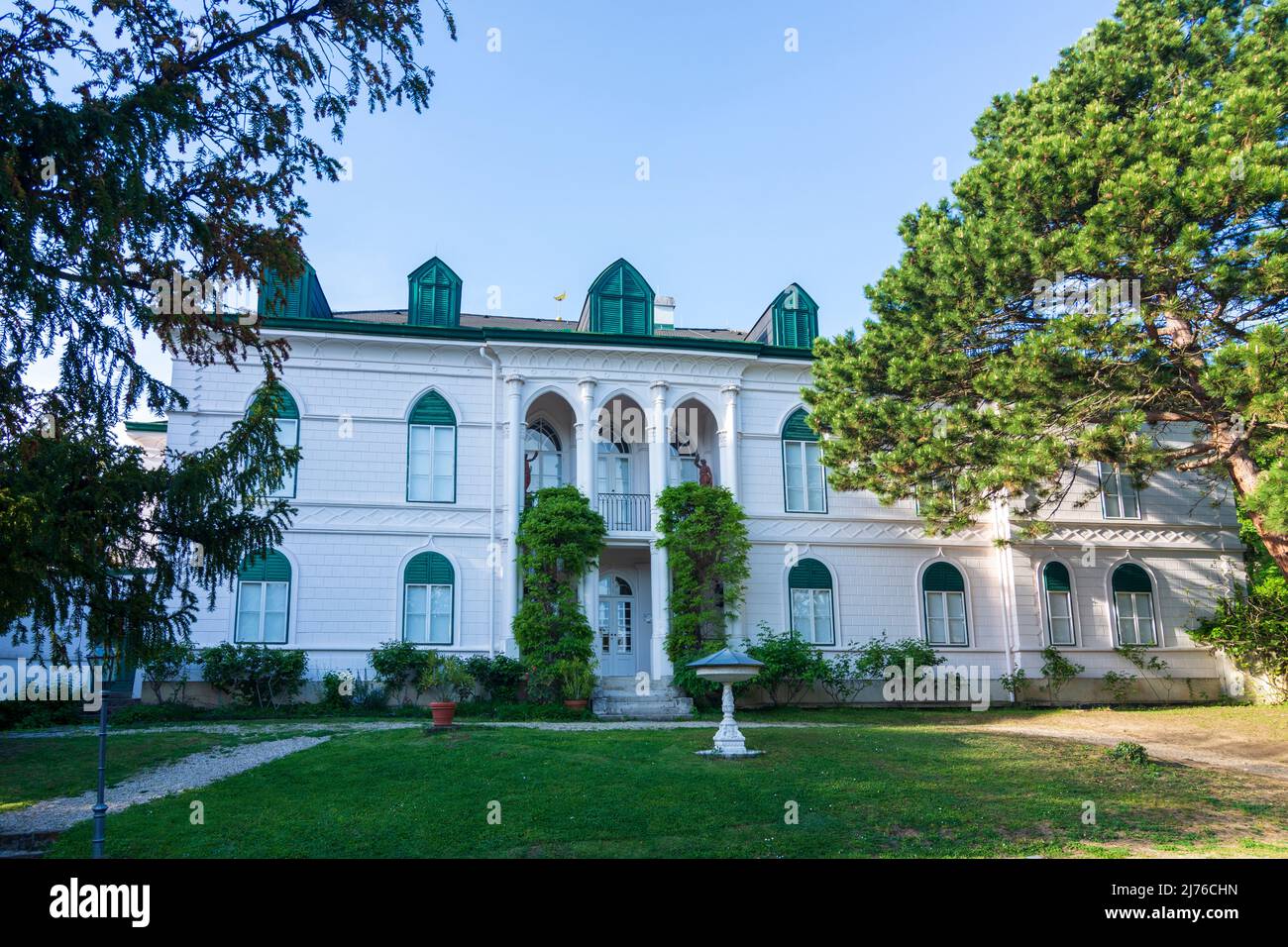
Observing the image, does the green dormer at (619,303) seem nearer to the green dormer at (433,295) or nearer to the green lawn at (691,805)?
the green dormer at (433,295)

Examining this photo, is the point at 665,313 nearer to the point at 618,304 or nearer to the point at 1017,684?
the point at 618,304

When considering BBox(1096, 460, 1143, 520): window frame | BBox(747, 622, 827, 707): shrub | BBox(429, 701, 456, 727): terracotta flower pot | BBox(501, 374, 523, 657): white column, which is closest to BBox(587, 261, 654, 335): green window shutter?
BBox(501, 374, 523, 657): white column

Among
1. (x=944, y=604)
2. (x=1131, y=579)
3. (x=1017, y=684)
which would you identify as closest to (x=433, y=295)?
(x=944, y=604)

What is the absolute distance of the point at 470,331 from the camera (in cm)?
2069

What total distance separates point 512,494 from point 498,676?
3936 mm

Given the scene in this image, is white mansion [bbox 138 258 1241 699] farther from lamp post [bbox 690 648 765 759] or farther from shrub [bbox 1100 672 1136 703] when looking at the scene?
lamp post [bbox 690 648 765 759]

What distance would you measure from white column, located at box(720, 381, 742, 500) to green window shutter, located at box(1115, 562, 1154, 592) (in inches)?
385

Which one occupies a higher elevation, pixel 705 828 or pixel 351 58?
pixel 351 58

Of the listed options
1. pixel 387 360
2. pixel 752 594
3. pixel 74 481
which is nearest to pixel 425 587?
pixel 387 360

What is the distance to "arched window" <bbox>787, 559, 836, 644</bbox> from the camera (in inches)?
832

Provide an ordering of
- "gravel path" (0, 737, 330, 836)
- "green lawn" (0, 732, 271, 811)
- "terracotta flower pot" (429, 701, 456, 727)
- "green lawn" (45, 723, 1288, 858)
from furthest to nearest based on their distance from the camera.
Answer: "terracotta flower pot" (429, 701, 456, 727), "green lawn" (0, 732, 271, 811), "gravel path" (0, 737, 330, 836), "green lawn" (45, 723, 1288, 858)

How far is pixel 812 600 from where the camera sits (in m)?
21.3
